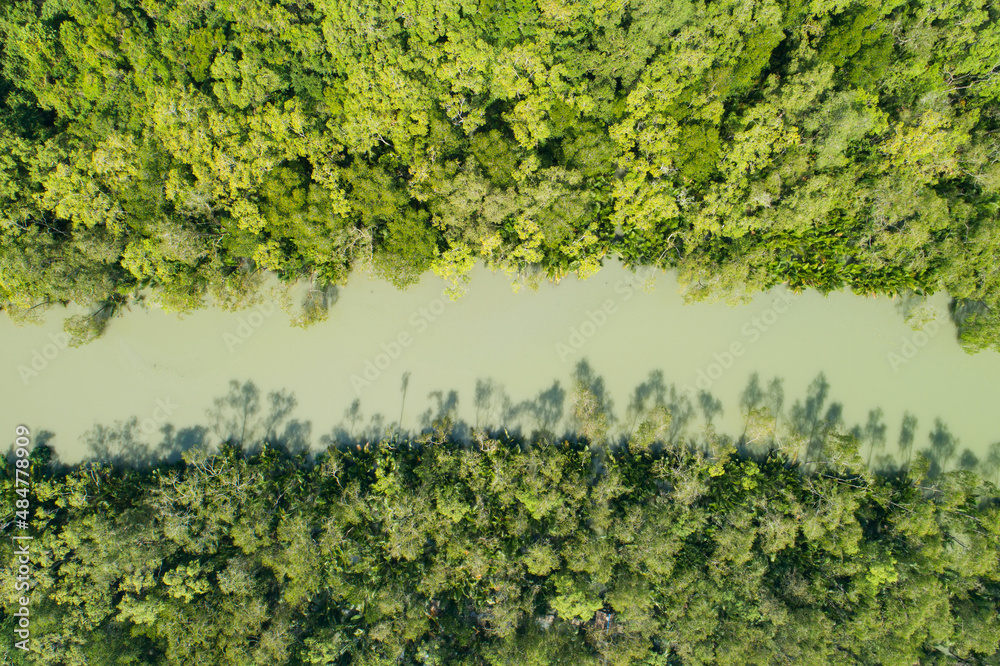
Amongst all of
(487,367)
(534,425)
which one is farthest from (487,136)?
(534,425)

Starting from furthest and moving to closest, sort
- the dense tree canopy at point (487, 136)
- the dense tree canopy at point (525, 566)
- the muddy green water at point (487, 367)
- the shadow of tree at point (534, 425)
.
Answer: the muddy green water at point (487, 367)
the shadow of tree at point (534, 425)
the dense tree canopy at point (525, 566)
the dense tree canopy at point (487, 136)

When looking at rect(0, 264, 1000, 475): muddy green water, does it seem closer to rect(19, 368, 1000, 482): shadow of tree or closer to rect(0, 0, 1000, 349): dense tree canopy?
rect(19, 368, 1000, 482): shadow of tree

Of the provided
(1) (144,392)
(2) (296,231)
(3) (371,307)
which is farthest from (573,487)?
(1) (144,392)

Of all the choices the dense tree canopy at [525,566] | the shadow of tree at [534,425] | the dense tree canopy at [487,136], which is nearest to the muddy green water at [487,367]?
the shadow of tree at [534,425]

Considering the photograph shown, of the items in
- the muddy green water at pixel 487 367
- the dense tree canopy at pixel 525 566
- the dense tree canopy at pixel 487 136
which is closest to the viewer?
the dense tree canopy at pixel 487 136

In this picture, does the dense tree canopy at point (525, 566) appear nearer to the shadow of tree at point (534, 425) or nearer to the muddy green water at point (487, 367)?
the shadow of tree at point (534, 425)

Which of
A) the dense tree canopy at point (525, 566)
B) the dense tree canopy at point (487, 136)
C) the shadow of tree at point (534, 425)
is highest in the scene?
the dense tree canopy at point (487, 136)

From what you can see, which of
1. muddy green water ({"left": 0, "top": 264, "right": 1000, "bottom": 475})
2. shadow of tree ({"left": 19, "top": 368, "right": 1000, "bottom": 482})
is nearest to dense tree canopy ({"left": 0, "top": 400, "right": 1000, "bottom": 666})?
shadow of tree ({"left": 19, "top": 368, "right": 1000, "bottom": 482})
